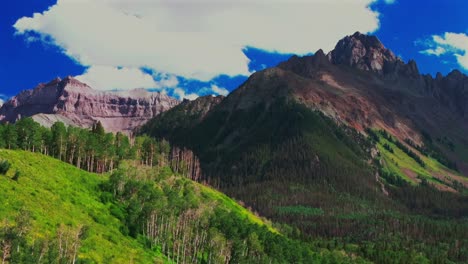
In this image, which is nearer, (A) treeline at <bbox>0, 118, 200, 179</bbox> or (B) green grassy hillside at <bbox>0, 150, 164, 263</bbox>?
(B) green grassy hillside at <bbox>0, 150, 164, 263</bbox>

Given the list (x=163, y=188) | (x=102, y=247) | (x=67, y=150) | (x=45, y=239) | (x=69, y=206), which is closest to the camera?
(x=45, y=239)

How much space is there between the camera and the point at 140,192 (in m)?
148

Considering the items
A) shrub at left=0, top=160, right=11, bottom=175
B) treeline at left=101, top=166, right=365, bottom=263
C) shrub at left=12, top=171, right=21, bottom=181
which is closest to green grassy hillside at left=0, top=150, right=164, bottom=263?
shrub at left=12, top=171, right=21, bottom=181

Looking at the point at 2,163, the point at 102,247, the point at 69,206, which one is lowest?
the point at 102,247

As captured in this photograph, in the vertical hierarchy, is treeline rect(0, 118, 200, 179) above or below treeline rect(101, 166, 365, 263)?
above

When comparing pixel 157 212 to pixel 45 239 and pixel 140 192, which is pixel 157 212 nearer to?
pixel 140 192

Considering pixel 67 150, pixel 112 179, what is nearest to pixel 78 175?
Result: pixel 112 179

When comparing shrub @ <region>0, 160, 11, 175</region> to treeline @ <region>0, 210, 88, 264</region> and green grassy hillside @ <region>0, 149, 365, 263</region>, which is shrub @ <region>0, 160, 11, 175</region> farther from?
treeline @ <region>0, 210, 88, 264</region>

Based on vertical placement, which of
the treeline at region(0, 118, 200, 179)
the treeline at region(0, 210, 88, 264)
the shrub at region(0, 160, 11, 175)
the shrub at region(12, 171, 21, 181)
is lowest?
the treeline at region(0, 210, 88, 264)

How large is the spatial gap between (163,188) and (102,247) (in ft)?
199

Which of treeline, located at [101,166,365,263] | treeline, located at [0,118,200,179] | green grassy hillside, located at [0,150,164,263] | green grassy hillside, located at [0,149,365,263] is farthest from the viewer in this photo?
treeline, located at [0,118,200,179]

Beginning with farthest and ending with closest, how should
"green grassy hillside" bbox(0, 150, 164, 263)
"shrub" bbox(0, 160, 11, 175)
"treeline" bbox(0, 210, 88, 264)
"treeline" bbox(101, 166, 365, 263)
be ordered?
"treeline" bbox(101, 166, 365, 263) < "shrub" bbox(0, 160, 11, 175) < "green grassy hillside" bbox(0, 150, 164, 263) < "treeline" bbox(0, 210, 88, 264)

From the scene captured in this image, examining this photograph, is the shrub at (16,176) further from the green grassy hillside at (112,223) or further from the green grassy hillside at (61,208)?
the green grassy hillside at (61,208)

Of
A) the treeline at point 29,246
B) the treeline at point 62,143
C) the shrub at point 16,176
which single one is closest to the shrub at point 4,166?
the shrub at point 16,176
